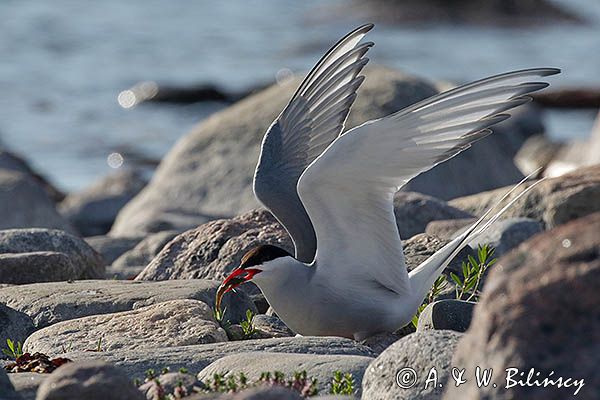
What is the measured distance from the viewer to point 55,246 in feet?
25.2

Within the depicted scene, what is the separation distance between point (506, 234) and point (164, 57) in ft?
59.6

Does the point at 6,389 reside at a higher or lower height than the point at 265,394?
lower

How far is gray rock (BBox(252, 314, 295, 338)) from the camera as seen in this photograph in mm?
5997

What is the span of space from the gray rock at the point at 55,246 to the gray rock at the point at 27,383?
295 cm

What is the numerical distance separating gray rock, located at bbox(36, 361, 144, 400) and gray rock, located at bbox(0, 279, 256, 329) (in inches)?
86.9

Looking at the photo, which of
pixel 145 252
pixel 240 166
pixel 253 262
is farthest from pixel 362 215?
pixel 240 166

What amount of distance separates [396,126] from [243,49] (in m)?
20.6

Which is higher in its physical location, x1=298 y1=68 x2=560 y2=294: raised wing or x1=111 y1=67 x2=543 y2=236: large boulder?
x1=298 y1=68 x2=560 y2=294: raised wing

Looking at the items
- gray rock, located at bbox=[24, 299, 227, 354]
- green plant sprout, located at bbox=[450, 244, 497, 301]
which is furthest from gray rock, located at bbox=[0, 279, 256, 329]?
green plant sprout, located at bbox=[450, 244, 497, 301]

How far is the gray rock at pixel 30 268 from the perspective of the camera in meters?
6.98

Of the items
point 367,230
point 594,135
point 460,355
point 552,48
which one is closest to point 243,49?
point 552,48

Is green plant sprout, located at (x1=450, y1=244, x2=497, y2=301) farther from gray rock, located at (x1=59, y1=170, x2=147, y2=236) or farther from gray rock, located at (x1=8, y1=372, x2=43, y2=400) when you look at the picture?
gray rock, located at (x1=59, y1=170, x2=147, y2=236)

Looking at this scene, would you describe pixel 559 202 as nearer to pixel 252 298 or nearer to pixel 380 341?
pixel 252 298

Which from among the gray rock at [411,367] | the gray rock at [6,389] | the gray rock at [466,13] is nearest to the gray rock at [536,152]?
the gray rock at [411,367]
